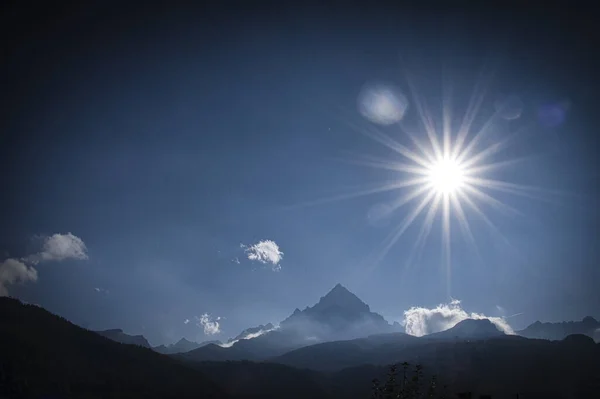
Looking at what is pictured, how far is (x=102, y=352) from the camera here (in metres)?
199

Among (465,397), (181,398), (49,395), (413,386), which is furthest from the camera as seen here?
(181,398)

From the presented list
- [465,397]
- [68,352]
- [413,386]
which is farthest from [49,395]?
[465,397]

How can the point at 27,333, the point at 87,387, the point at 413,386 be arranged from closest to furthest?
the point at 413,386, the point at 87,387, the point at 27,333

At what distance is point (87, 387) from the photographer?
161 metres

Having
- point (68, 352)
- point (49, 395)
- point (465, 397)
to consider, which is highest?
point (465, 397)

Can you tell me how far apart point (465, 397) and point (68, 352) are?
19843cm

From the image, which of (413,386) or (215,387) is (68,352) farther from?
(413,386)

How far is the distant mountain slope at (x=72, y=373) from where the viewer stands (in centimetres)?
14700

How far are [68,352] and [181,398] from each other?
2641 inches

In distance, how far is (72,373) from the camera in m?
166

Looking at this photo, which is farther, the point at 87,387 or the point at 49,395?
the point at 87,387

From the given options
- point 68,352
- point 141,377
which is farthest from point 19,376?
point 141,377

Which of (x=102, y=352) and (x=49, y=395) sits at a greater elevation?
(x=102, y=352)

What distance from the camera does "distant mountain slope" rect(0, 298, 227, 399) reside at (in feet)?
482
